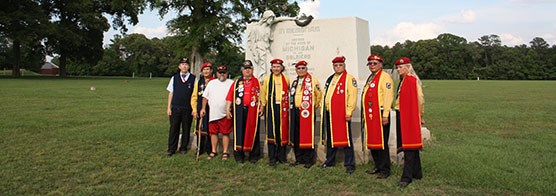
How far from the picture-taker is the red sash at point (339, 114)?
4824 mm

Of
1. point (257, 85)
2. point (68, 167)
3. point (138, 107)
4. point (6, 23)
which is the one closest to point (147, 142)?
point (68, 167)

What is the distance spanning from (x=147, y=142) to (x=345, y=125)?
351cm

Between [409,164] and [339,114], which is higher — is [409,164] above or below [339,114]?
below

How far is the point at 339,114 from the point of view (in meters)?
4.86

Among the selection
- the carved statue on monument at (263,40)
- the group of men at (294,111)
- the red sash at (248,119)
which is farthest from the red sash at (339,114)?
the carved statue on monument at (263,40)

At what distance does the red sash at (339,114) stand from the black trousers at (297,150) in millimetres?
457

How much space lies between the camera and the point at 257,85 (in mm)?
5406

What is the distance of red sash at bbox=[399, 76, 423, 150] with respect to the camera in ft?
14.0

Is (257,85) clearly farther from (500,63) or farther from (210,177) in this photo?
(500,63)

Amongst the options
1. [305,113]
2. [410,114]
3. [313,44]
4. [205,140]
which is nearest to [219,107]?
[205,140]

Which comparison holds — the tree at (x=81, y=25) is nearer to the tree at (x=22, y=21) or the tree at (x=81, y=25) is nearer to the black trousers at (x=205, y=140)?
the tree at (x=22, y=21)

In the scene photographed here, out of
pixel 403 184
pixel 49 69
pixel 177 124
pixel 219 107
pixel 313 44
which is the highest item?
pixel 49 69

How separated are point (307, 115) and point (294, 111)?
188 millimetres

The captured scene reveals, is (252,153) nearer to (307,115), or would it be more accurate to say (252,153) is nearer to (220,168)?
(220,168)
